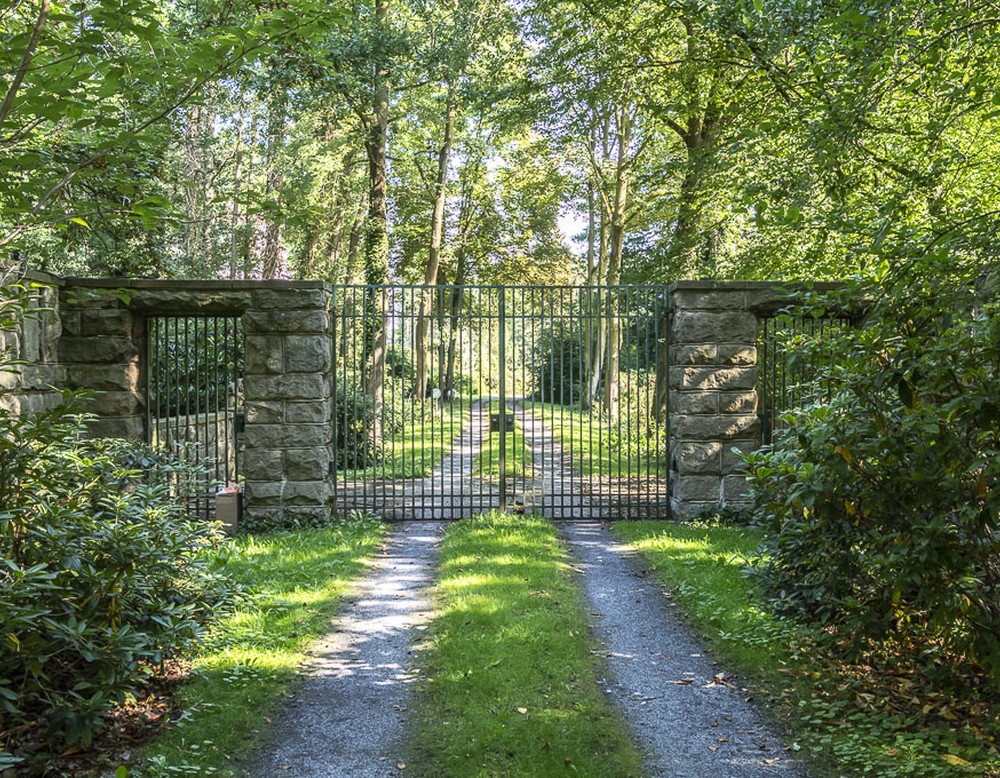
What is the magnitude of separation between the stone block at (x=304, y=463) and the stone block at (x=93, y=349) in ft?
7.97

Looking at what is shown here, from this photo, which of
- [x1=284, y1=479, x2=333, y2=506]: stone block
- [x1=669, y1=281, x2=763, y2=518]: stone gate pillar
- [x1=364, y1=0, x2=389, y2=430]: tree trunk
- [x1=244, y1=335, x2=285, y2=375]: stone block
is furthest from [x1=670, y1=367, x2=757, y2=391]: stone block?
[x1=364, y1=0, x2=389, y2=430]: tree trunk

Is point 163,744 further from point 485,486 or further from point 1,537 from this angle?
point 485,486

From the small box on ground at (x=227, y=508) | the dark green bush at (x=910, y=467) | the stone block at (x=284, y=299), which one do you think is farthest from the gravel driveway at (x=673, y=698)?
the stone block at (x=284, y=299)

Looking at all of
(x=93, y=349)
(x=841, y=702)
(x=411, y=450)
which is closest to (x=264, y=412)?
(x=93, y=349)

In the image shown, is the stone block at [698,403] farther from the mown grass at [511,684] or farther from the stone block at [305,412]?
the stone block at [305,412]

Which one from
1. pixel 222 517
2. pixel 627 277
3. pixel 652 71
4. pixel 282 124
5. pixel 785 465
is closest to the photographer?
pixel 785 465

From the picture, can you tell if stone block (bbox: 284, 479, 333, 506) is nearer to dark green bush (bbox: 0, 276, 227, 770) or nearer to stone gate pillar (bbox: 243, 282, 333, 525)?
stone gate pillar (bbox: 243, 282, 333, 525)

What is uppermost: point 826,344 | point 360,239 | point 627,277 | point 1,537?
point 360,239

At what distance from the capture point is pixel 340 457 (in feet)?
46.2

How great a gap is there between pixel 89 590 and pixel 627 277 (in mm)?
15556

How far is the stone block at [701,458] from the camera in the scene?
9883mm

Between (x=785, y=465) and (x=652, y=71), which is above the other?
(x=652, y=71)

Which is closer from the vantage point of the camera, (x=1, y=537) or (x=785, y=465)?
(x=1, y=537)

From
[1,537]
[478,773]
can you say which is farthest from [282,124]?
[478,773]
